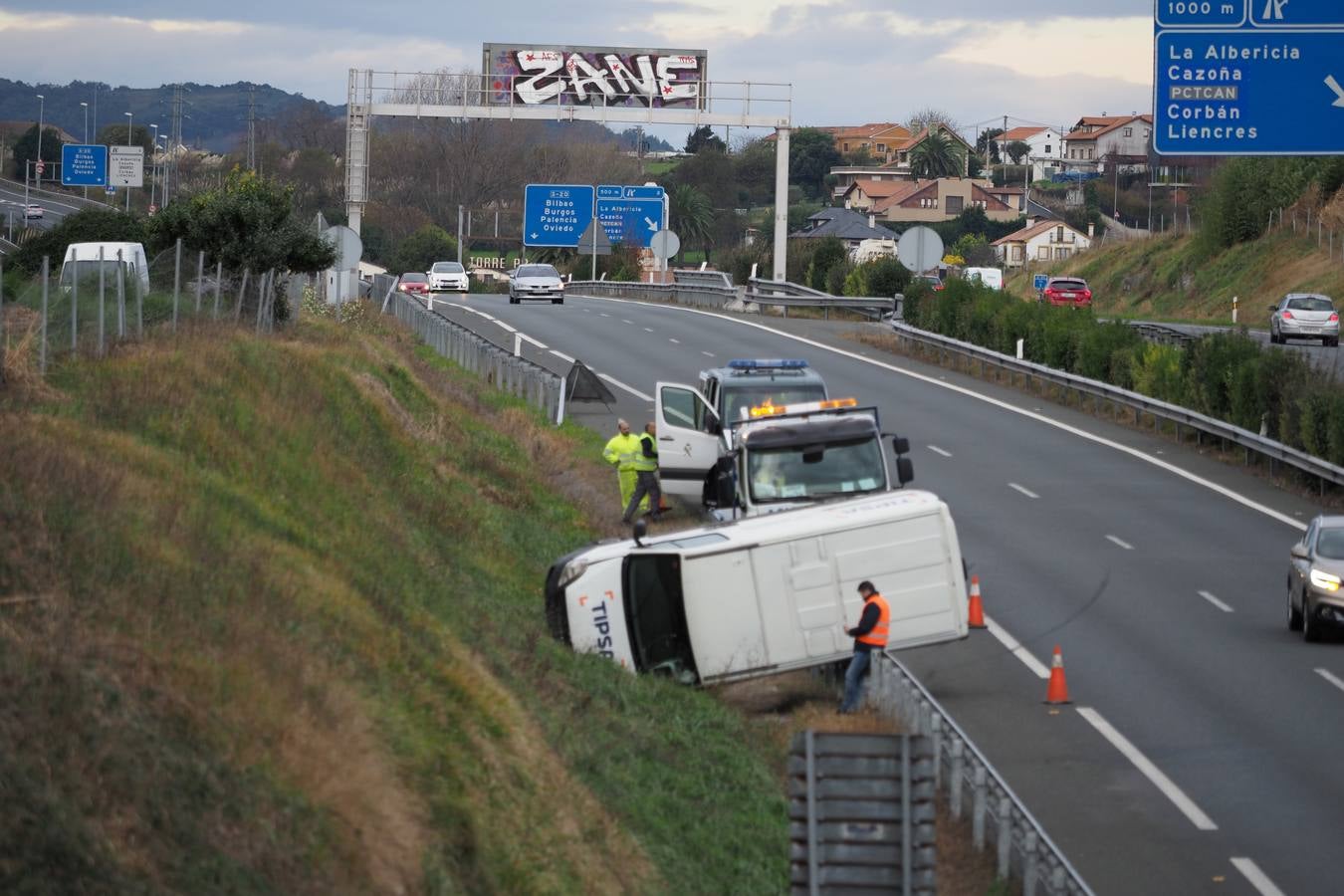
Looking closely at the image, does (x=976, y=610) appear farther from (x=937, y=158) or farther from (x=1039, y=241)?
(x=937, y=158)

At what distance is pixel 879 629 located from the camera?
1611cm

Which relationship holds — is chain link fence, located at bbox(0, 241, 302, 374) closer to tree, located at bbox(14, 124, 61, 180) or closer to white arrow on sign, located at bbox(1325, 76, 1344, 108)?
white arrow on sign, located at bbox(1325, 76, 1344, 108)

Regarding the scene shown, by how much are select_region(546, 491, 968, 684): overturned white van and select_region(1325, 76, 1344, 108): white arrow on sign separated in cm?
878

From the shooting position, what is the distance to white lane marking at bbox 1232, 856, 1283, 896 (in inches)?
494

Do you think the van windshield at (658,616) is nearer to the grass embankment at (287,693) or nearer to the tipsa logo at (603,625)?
the tipsa logo at (603,625)

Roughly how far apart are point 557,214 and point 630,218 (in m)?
3.21

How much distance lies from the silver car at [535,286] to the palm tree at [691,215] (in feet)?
194

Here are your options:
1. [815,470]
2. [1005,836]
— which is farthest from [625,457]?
[1005,836]

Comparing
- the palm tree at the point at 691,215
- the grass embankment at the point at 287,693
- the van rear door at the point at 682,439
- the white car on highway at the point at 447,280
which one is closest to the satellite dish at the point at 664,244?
the white car on highway at the point at 447,280

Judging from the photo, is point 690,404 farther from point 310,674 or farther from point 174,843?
point 174,843

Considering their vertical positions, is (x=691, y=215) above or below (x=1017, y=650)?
above

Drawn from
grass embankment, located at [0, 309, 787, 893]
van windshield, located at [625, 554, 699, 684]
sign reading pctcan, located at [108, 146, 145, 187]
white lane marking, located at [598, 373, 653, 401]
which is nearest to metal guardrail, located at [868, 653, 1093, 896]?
grass embankment, located at [0, 309, 787, 893]

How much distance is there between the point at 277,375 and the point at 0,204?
108310 millimetres

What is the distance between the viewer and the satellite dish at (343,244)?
34.2 m
